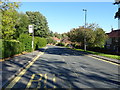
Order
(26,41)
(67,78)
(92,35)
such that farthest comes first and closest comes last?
1. (92,35)
2. (26,41)
3. (67,78)

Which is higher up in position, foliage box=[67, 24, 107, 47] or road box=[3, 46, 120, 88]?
foliage box=[67, 24, 107, 47]

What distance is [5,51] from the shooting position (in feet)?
48.1

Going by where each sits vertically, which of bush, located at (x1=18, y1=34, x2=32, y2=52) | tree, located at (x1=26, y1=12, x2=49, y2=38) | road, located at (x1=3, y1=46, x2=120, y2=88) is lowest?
road, located at (x1=3, y1=46, x2=120, y2=88)

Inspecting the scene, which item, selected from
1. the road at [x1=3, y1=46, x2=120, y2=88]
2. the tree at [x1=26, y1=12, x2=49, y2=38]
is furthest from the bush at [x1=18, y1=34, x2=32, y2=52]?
the tree at [x1=26, y1=12, x2=49, y2=38]

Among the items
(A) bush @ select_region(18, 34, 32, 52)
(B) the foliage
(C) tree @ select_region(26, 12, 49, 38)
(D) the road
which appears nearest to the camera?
(D) the road

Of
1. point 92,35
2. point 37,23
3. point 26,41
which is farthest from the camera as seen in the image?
point 37,23

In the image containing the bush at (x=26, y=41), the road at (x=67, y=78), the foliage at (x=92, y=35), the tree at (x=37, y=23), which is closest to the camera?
the road at (x=67, y=78)


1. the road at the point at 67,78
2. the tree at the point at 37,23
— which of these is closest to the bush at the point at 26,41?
the road at the point at 67,78

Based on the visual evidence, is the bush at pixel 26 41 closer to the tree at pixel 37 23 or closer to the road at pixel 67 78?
the road at pixel 67 78

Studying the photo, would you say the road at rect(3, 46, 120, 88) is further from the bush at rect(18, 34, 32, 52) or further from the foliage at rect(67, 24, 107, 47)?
the foliage at rect(67, 24, 107, 47)

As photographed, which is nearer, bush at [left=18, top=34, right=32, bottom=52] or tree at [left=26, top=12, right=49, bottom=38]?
bush at [left=18, top=34, right=32, bottom=52]

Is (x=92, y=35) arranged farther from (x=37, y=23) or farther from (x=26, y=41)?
(x=37, y=23)

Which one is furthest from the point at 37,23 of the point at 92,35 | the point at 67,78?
the point at 67,78

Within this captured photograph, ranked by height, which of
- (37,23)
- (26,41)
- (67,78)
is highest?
(37,23)
